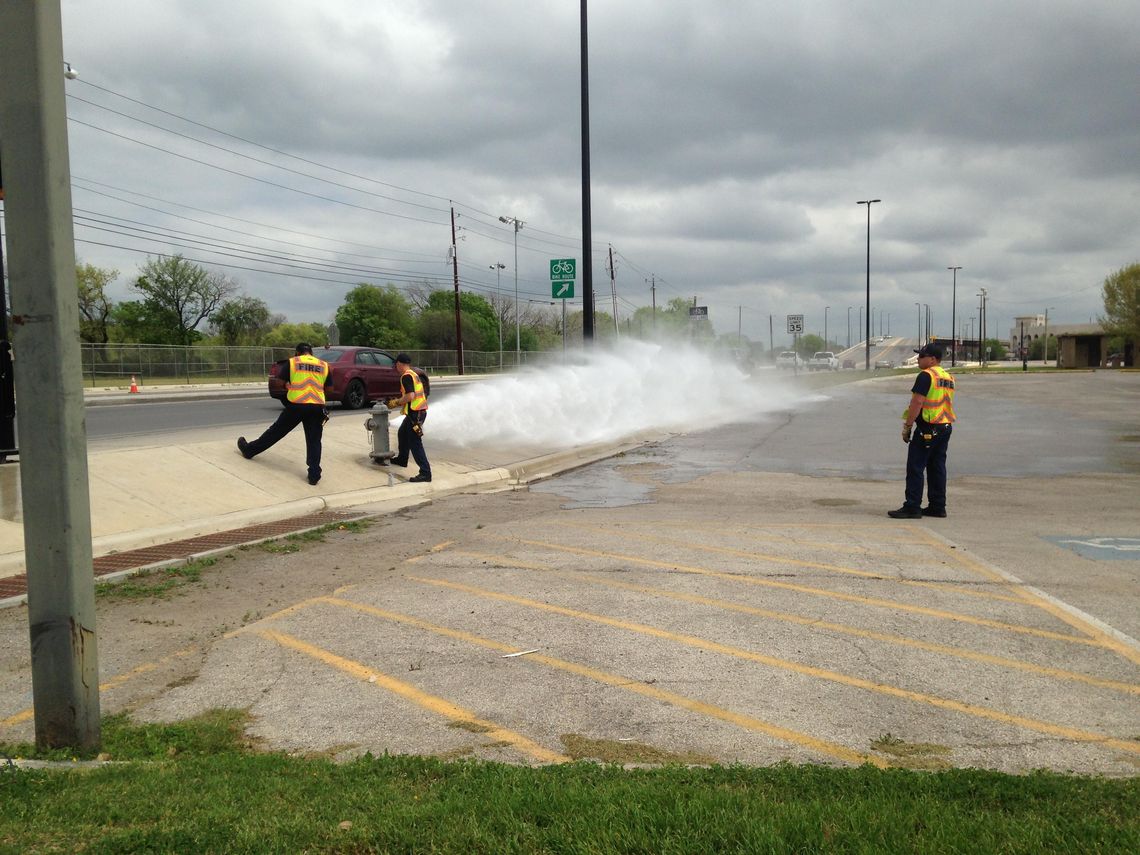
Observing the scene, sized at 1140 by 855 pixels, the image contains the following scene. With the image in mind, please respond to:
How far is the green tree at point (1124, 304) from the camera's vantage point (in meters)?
92.1

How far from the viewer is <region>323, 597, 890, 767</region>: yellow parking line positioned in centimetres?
446

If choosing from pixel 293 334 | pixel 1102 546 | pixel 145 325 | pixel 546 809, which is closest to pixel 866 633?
pixel 546 809

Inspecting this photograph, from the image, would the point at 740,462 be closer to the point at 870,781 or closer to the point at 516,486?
the point at 516,486

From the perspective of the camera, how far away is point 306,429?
1233 centimetres

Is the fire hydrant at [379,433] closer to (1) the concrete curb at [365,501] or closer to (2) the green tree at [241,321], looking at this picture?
(1) the concrete curb at [365,501]

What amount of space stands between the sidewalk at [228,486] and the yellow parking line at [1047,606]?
6.60 meters

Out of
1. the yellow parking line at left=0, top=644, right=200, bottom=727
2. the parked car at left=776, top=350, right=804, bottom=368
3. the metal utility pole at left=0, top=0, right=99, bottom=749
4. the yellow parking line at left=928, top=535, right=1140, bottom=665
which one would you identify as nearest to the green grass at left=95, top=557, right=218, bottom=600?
the yellow parking line at left=0, top=644, right=200, bottom=727

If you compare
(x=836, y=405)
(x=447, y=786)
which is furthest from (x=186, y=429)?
(x=836, y=405)

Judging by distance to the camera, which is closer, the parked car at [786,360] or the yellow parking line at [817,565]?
the yellow parking line at [817,565]

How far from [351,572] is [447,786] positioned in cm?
471

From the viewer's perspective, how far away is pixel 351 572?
27.2 ft

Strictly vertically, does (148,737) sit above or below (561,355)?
below

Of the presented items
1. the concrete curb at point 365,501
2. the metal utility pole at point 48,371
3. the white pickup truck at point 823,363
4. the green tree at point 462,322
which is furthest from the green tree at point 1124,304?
the metal utility pole at point 48,371

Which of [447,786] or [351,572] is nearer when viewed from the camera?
[447,786]
